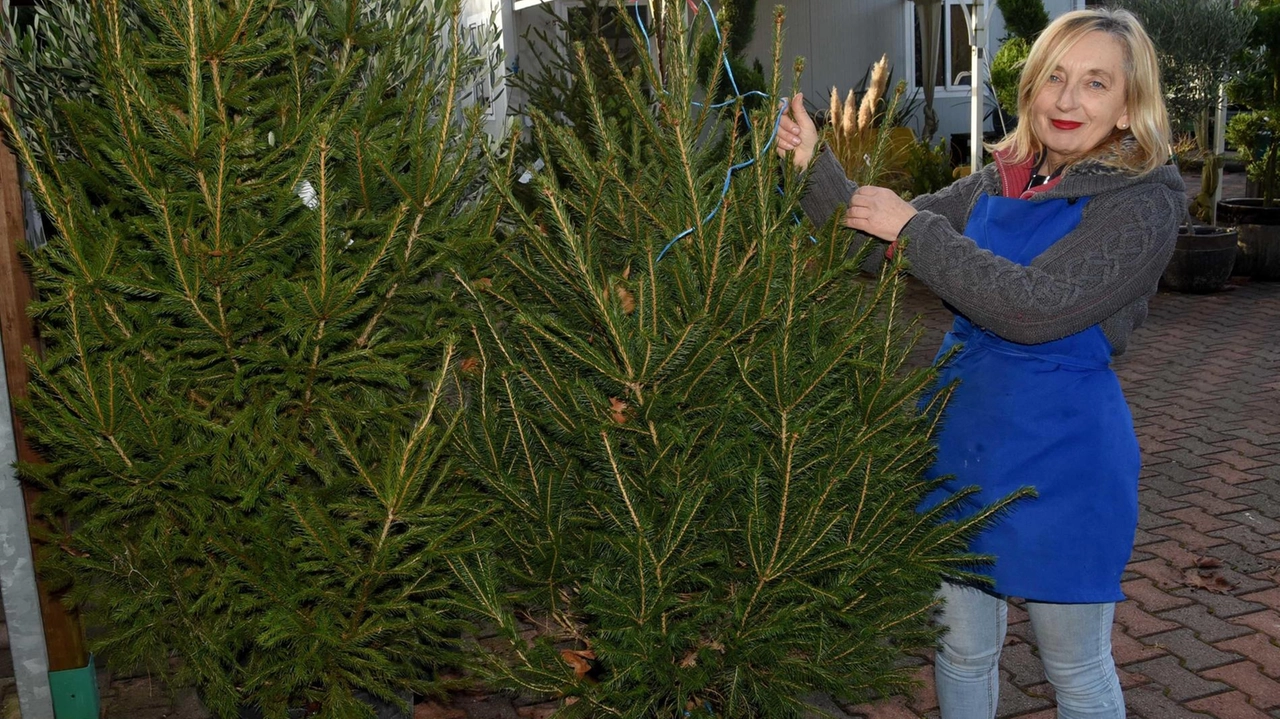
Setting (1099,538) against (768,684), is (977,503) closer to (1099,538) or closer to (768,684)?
(1099,538)

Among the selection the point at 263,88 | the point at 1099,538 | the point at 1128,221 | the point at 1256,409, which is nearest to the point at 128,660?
the point at 263,88

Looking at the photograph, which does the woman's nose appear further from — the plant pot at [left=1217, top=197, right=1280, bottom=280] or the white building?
the white building

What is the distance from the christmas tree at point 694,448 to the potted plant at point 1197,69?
386 inches

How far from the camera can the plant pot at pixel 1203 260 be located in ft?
35.9

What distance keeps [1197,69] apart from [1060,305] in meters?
10.2

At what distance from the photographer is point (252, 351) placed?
95.0 inches

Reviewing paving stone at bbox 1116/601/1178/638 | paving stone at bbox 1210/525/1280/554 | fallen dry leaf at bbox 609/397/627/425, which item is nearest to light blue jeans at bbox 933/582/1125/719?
fallen dry leaf at bbox 609/397/627/425

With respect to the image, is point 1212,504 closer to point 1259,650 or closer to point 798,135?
point 1259,650

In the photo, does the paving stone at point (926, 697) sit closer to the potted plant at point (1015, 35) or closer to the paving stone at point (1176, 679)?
the paving stone at point (1176, 679)

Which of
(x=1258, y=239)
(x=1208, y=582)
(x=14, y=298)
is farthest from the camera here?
(x=1258, y=239)

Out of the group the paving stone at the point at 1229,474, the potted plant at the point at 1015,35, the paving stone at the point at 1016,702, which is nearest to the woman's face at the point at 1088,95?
the paving stone at the point at 1016,702

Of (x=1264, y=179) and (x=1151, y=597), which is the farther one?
(x=1264, y=179)

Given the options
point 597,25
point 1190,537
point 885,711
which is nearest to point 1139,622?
point 1190,537

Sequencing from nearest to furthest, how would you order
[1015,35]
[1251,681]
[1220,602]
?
[1251,681] → [1220,602] → [1015,35]
